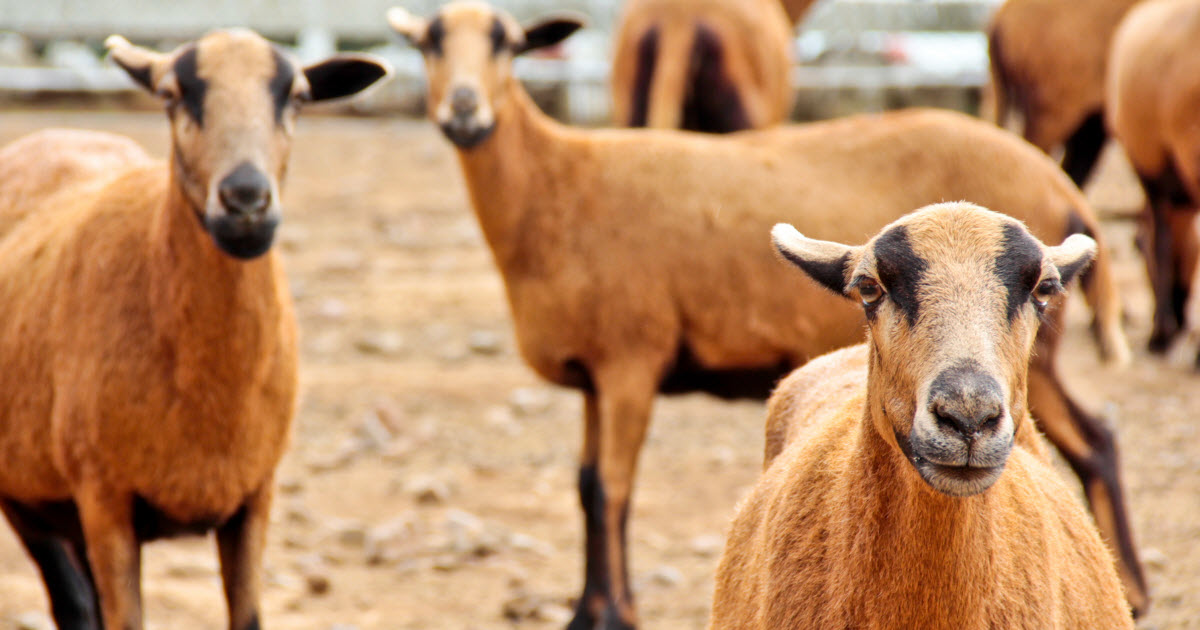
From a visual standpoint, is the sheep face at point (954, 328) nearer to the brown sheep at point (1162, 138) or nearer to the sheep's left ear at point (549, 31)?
the sheep's left ear at point (549, 31)

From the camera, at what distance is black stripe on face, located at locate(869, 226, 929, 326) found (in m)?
2.99

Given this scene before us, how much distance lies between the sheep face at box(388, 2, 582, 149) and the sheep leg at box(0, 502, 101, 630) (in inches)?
93.6

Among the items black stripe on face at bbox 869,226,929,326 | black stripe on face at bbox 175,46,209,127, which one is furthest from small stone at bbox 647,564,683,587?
black stripe on face at bbox 869,226,929,326

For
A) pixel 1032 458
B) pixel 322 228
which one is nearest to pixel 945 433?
pixel 1032 458

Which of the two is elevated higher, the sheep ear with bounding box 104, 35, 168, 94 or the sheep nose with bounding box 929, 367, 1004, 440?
the sheep ear with bounding box 104, 35, 168, 94

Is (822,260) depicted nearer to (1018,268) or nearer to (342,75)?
(1018,268)

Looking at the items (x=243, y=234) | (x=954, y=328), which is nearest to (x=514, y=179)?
(x=243, y=234)

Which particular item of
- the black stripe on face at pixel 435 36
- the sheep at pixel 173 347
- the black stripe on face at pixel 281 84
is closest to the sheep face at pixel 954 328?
the sheep at pixel 173 347

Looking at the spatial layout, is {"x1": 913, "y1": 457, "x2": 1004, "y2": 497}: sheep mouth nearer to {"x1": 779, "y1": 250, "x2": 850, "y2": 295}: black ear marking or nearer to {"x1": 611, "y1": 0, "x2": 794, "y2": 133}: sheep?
{"x1": 779, "y1": 250, "x2": 850, "y2": 295}: black ear marking

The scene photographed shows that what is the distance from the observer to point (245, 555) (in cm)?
461

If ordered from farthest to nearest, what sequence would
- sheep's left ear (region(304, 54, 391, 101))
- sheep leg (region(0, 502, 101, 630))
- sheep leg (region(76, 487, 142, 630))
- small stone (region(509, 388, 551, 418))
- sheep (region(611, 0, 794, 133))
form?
sheep (region(611, 0, 794, 133)), small stone (region(509, 388, 551, 418)), sheep leg (region(0, 502, 101, 630)), sheep's left ear (region(304, 54, 391, 101)), sheep leg (region(76, 487, 142, 630))

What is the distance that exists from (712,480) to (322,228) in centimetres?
659

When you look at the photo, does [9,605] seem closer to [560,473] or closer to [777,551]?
[560,473]

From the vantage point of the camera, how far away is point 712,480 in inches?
291
